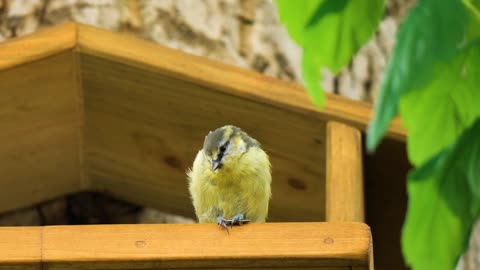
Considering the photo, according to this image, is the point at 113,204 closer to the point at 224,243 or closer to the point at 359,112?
the point at 359,112

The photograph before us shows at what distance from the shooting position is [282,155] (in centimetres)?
320

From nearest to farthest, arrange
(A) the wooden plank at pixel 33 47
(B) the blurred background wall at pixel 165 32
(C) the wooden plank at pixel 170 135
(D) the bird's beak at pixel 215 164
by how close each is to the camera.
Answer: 1. (A) the wooden plank at pixel 33 47
2. (C) the wooden plank at pixel 170 135
3. (D) the bird's beak at pixel 215 164
4. (B) the blurred background wall at pixel 165 32

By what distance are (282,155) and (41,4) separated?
45.3 inches

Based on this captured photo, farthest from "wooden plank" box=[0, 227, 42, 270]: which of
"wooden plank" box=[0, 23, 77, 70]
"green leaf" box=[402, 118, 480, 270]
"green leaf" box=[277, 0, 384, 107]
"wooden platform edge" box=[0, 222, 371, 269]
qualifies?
"green leaf" box=[402, 118, 480, 270]

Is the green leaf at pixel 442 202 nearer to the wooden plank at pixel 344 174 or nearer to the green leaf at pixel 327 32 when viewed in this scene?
the green leaf at pixel 327 32

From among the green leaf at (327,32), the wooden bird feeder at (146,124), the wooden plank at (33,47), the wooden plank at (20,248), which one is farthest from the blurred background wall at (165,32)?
the green leaf at (327,32)

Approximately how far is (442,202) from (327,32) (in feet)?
0.72

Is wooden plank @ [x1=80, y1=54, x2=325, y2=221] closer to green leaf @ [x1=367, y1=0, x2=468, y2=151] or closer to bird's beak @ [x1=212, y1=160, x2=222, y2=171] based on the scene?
bird's beak @ [x1=212, y1=160, x2=222, y2=171]

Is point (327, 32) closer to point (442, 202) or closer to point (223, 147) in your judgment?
point (442, 202)

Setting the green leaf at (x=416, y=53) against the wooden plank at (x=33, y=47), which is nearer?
the green leaf at (x=416, y=53)

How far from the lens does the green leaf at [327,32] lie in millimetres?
1013

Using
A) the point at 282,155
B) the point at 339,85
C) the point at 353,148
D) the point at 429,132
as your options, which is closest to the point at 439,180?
the point at 429,132

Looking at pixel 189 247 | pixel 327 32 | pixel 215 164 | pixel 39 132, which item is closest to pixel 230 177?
pixel 215 164

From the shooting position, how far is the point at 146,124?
3223 mm
